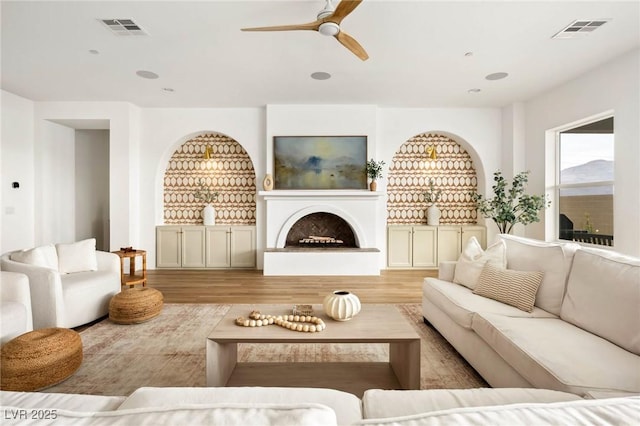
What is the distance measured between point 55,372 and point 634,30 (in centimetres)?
597

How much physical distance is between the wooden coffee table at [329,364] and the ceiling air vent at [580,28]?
3.46 m

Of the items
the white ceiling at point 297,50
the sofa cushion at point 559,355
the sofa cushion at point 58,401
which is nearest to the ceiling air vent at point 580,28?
the white ceiling at point 297,50

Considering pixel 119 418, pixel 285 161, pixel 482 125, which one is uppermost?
pixel 482 125

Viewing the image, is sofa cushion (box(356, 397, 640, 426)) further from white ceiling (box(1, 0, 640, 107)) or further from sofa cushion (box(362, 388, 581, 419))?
white ceiling (box(1, 0, 640, 107))

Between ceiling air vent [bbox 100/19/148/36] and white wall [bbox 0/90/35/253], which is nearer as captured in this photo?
ceiling air vent [bbox 100/19/148/36]

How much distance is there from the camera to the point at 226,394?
92 centimetres

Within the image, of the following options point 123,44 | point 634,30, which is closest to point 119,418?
point 123,44

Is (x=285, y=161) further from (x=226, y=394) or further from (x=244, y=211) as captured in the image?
(x=226, y=394)

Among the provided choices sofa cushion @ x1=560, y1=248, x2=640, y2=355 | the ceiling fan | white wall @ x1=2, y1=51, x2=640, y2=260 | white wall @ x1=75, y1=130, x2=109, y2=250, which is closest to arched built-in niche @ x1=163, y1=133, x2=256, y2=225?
white wall @ x1=2, y1=51, x2=640, y2=260

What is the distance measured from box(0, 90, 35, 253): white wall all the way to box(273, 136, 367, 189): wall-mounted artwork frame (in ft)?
14.0

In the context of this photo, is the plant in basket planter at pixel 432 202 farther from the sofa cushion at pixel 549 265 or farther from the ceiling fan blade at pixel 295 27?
the ceiling fan blade at pixel 295 27

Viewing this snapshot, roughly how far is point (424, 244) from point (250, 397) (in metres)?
5.54

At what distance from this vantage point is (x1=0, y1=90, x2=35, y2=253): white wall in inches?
196

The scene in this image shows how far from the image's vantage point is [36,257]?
112 inches
